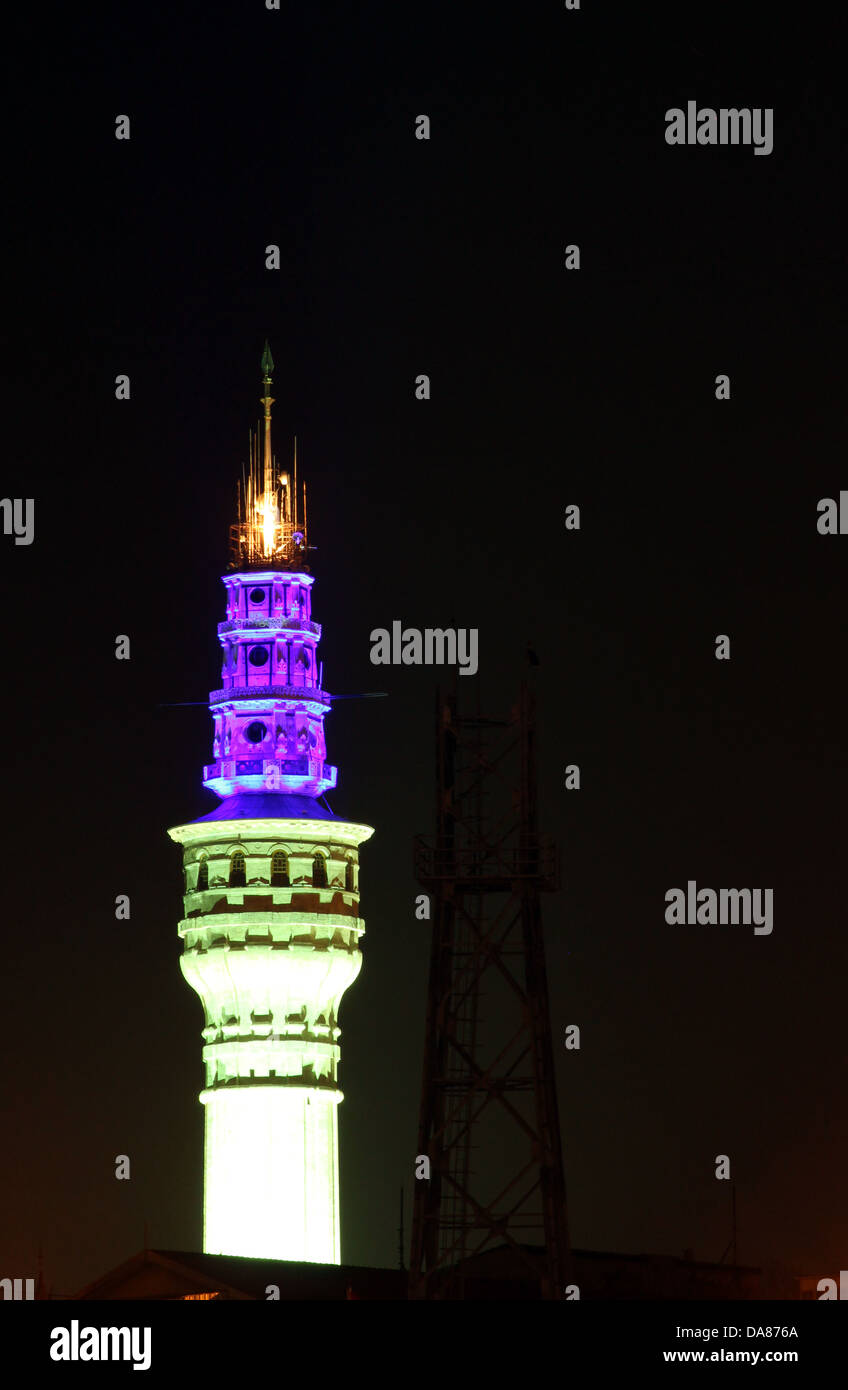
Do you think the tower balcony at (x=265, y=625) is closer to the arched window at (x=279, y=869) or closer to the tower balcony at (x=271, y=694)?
the tower balcony at (x=271, y=694)

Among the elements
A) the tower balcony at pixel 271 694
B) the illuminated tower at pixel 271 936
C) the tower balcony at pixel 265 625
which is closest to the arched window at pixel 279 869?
the illuminated tower at pixel 271 936

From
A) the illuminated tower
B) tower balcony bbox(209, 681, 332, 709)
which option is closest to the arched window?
the illuminated tower

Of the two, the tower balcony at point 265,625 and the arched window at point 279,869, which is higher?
the tower balcony at point 265,625

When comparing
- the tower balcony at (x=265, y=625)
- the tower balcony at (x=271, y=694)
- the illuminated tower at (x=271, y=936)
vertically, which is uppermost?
the tower balcony at (x=265, y=625)

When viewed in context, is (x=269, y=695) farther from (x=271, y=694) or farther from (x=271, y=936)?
(x=271, y=936)

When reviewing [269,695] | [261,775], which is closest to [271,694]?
[269,695]

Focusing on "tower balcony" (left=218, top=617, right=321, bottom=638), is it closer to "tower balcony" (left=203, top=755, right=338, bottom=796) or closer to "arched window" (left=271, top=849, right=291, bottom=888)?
"tower balcony" (left=203, top=755, right=338, bottom=796)
